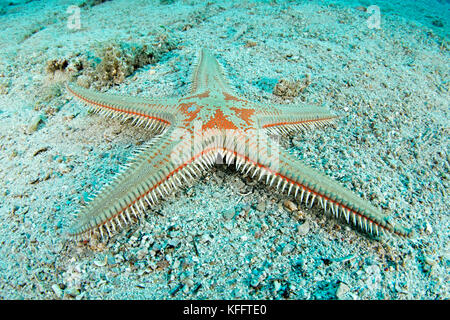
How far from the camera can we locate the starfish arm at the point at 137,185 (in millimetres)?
1987

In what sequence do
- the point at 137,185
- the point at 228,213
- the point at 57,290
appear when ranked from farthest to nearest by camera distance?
the point at 228,213, the point at 137,185, the point at 57,290

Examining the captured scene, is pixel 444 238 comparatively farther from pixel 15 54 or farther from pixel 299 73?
pixel 15 54

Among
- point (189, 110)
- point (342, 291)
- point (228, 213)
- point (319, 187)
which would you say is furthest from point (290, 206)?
point (189, 110)

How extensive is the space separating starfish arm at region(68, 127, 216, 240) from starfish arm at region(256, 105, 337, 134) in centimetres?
73

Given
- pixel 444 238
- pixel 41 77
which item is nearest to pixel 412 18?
Result: pixel 444 238

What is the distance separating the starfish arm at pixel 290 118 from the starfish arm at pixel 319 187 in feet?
1.26

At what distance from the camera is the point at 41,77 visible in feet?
14.7

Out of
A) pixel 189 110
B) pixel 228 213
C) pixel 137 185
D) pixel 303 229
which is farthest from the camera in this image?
pixel 189 110

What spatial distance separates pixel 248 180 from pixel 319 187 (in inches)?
30.3

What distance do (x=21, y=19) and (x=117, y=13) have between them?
3.09 m

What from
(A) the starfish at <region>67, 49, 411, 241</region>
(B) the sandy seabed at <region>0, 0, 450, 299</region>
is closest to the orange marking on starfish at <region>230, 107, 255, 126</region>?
(A) the starfish at <region>67, 49, 411, 241</region>

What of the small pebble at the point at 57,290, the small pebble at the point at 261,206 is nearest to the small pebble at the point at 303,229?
the small pebble at the point at 261,206

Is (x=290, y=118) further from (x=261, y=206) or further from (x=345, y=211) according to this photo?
(x=345, y=211)

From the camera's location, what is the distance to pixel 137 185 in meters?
2.10
